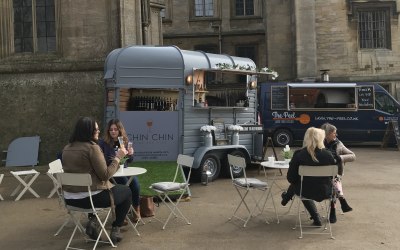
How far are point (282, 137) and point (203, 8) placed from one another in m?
17.7

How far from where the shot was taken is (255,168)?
13.1m

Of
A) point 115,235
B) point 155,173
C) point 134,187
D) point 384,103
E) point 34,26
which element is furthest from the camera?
point 384,103

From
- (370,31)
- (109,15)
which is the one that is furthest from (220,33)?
(109,15)

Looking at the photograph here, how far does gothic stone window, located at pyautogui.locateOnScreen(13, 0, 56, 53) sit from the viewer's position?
14188 mm

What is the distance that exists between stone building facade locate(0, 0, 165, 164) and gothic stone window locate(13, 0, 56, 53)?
20.2 inches

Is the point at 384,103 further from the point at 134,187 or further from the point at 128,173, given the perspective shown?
the point at 128,173

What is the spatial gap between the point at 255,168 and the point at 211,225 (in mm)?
6522

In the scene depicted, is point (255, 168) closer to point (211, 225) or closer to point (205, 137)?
point (205, 137)

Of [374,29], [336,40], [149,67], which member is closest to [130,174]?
[149,67]

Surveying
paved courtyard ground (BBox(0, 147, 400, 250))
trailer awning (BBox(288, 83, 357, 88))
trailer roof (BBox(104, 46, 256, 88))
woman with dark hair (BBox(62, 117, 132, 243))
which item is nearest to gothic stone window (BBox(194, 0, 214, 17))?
trailer awning (BBox(288, 83, 357, 88))

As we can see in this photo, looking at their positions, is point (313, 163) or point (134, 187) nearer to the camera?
point (313, 163)

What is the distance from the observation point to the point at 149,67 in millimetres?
10602

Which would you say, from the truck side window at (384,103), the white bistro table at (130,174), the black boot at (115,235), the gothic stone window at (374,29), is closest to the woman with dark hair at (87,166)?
the black boot at (115,235)

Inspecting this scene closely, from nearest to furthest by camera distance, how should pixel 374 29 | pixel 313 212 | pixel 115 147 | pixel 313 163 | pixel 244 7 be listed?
pixel 313 163 < pixel 313 212 < pixel 115 147 < pixel 374 29 < pixel 244 7
